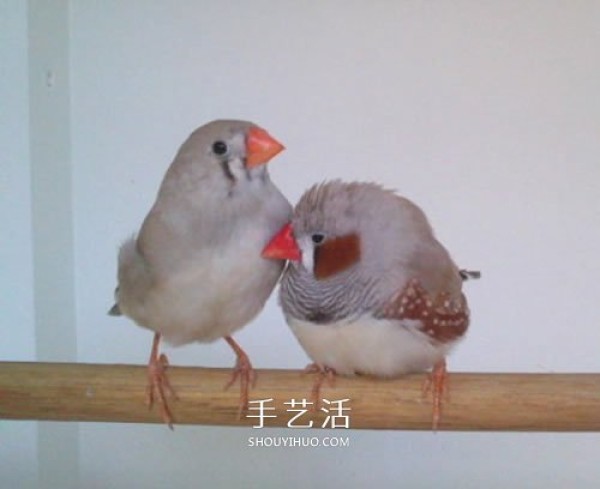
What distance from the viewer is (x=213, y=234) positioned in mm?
1110

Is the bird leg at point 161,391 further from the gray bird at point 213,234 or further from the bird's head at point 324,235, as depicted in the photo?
the bird's head at point 324,235

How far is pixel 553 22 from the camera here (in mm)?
1709

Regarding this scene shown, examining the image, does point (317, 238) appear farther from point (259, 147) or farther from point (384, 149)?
point (384, 149)

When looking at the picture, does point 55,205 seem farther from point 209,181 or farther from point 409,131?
point 409,131

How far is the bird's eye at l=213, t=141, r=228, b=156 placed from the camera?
1099 millimetres

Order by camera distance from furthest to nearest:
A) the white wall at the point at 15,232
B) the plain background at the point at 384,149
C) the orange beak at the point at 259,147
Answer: the plain background at the point at 384,149 → the white wall at the point at 15,232 → the orange beak at the point at 259,147

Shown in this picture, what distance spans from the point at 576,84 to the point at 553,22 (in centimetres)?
15

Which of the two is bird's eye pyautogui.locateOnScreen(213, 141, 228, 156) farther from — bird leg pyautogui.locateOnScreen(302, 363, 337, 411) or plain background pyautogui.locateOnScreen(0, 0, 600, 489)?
plain background pyautogui.locateOnScreen(0, 0, 600, 489)

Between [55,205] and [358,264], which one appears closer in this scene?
[358,264]

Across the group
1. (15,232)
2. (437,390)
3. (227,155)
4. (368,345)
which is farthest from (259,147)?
(15,232)

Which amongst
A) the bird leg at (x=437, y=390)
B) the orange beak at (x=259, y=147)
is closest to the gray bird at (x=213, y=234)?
the orange beak at (x=259, y=147)

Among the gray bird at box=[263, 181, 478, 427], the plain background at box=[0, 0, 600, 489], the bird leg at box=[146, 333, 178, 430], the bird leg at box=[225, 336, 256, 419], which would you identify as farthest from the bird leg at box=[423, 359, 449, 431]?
the plain background at box=[0, 0, 600, 489]

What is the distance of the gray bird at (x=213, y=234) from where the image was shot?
1106 mm

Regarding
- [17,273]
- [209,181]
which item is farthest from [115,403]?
[17,273]
